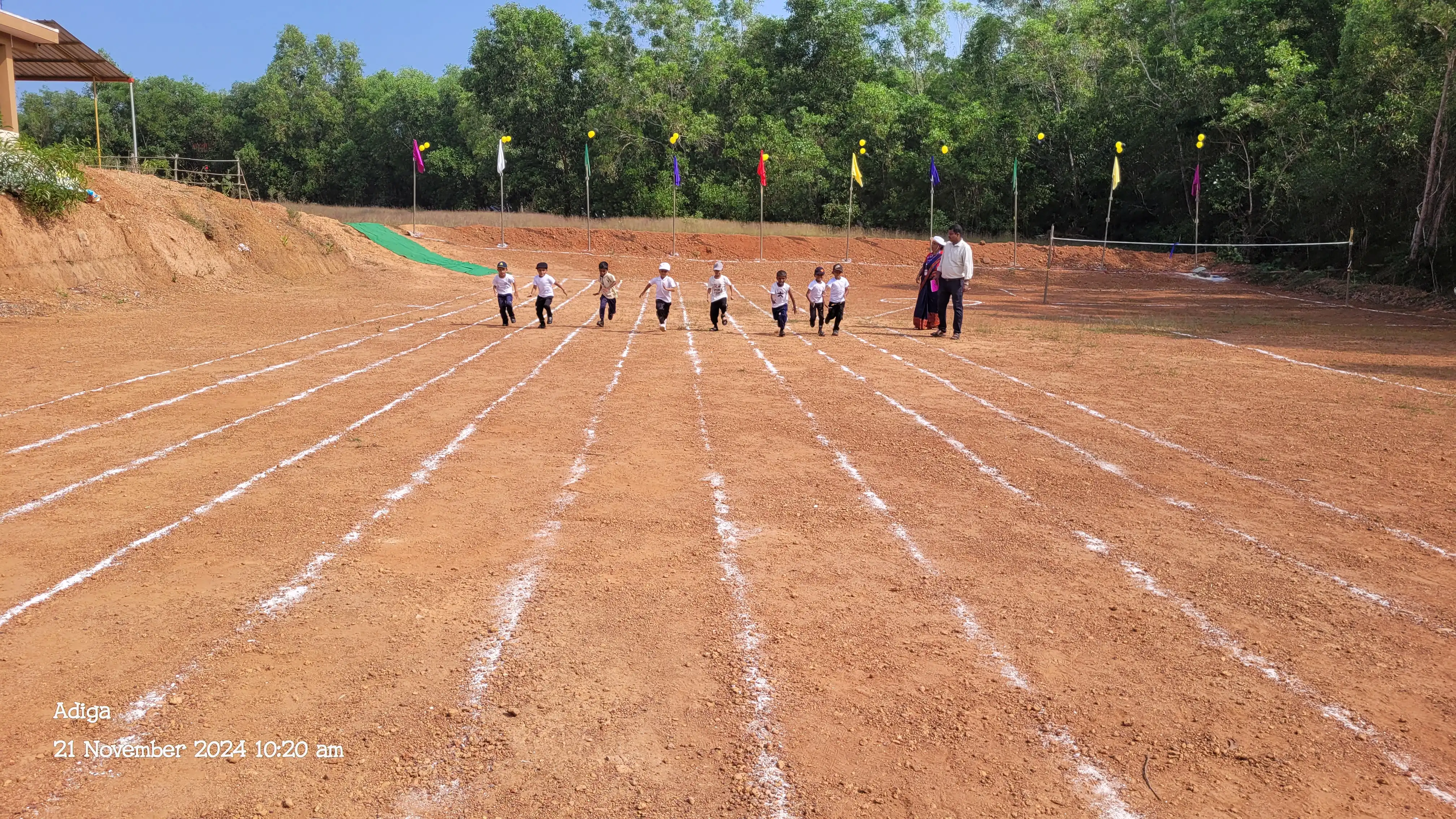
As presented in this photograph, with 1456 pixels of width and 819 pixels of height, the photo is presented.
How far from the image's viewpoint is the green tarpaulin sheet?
34188 mm

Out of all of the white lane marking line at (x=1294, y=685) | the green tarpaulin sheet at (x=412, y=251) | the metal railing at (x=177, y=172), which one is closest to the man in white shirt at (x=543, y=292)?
the white lane marking line at (x=1294, y=685)

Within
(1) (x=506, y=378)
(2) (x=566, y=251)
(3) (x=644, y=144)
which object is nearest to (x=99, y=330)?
(1) (x=506, y=378)

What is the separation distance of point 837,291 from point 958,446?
31.3 feet

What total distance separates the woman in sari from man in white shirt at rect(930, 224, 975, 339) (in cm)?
58

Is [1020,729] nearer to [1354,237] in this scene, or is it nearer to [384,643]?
[384,643]

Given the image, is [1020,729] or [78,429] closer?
[1020,729]

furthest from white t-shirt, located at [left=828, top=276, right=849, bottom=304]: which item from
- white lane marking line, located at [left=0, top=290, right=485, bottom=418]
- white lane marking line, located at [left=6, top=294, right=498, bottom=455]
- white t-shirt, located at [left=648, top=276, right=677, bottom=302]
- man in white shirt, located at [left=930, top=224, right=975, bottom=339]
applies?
white lane marking line, located at [left=0, top=290, right=485, bottom=418]

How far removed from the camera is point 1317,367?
13.5m

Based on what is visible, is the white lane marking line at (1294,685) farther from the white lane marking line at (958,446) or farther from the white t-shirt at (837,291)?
the white t-shirt at (837,291)

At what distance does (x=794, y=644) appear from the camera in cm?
446

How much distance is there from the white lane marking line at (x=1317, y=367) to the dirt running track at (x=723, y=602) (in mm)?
325

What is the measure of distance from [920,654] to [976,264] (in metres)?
35.7

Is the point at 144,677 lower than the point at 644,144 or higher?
lower

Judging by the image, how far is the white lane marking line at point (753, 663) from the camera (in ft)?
11.0
